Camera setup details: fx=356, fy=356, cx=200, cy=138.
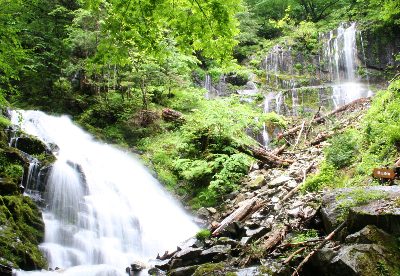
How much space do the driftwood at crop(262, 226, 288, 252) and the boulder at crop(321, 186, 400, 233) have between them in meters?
0.79

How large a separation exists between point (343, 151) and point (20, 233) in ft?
24.1

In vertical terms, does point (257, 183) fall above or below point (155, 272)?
above

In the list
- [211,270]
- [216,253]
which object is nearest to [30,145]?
[216,253]

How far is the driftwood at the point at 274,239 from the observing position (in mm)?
5859

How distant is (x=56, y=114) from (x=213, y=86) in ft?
30.9

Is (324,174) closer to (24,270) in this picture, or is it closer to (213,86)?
(24,270)

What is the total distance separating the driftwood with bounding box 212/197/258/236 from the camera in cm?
791

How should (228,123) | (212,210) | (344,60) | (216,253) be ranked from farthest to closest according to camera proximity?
(344,60), (228,123), (212,210), (216,253)

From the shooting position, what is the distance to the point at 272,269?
4836mm

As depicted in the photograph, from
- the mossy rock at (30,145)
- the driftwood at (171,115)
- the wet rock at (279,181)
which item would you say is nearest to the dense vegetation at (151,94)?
the driftwood at (171,115)

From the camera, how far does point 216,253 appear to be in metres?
6.23

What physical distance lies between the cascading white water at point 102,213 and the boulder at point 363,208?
14.0 feet

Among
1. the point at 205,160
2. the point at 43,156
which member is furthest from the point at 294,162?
the point at 43,156

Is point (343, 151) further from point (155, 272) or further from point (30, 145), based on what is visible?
point (30, 145)
